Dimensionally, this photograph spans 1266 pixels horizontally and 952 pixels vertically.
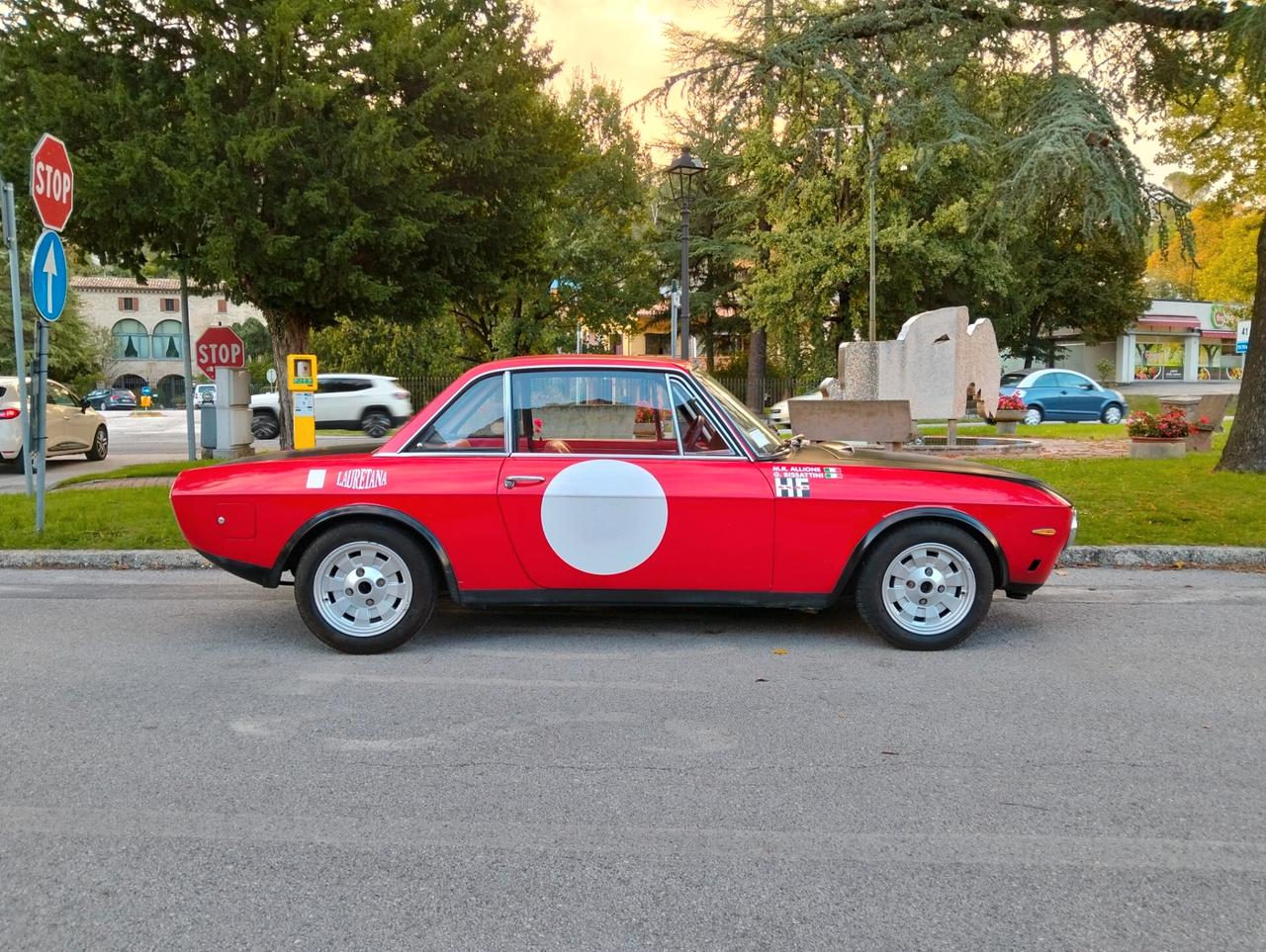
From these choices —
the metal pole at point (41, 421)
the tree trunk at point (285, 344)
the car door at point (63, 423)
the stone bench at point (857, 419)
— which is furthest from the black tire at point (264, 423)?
the metal pole at point (41, 421)

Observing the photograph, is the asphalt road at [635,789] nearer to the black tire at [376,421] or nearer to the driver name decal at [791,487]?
the driver name decal at [791,487]

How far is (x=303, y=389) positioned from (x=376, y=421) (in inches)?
425

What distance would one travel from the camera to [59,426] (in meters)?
16.2

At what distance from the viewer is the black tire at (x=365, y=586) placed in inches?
200

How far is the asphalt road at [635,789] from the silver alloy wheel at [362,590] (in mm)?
221

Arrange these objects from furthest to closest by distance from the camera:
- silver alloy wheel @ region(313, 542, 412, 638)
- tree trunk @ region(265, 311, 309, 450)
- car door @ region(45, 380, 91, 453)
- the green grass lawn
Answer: tree trunk @ region(265, 311, 309, 450), car door @ region(45, 380, 91, 453), the green grass lawn, silver alloy wheel @ region(313, 542, 412, 638)

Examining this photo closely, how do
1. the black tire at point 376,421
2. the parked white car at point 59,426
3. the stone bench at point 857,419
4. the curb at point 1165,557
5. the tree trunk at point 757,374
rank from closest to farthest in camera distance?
1. the curb at point 1165,557
2. the stone bench at point 857,419
3. the parked white car at point 59,426
4. the black tire at point 376,421
5. the tree trunk at point 757,374

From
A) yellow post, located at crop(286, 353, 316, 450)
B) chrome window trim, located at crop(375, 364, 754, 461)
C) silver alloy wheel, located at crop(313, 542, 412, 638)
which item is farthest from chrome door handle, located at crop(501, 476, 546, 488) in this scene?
yellow post, located at crop(286, 353, 316, 450)

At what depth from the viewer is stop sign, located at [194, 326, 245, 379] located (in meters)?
15.9

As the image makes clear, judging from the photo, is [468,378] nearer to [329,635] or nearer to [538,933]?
[329,635]

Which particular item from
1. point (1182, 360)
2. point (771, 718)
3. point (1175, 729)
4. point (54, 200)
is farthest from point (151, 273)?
point (1182, 360)

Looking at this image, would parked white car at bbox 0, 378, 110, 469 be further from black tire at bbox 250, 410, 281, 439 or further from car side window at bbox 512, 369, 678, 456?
car side window at bbox 512, 369, 678, 456

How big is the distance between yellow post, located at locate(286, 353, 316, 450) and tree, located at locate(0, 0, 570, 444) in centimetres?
126

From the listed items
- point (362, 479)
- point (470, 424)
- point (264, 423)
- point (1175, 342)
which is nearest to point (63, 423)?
point (264, 423)
